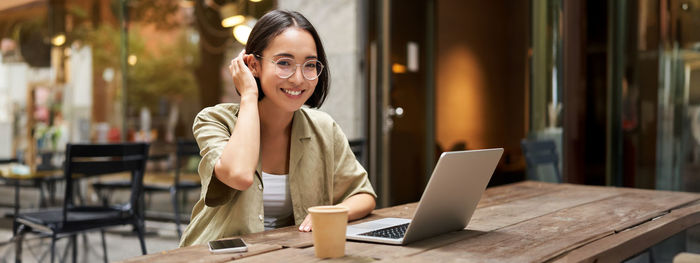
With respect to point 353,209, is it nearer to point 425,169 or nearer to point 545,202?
point 545,202

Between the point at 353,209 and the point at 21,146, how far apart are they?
7.68 meters

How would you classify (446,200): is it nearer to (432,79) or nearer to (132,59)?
(432,79)

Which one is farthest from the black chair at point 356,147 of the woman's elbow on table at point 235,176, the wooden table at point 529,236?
the woman's elbow on table at point 235,176

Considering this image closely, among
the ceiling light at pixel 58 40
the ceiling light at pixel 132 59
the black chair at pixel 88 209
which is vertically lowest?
the black chair at pixel 88 209

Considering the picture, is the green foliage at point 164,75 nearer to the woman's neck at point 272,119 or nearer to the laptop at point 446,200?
the woman's neck at point 272,119

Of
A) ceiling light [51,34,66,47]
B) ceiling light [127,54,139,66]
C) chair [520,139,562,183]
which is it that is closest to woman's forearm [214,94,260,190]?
chair [520,139,562,183]

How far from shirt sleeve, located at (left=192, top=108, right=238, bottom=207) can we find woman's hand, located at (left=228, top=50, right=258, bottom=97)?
12 cm

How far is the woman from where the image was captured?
1.77 metres

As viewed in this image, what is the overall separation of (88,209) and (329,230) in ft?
9.61

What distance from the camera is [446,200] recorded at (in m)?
1.49

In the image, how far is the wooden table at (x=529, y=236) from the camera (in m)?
1.35

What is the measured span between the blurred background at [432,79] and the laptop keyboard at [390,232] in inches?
78.4

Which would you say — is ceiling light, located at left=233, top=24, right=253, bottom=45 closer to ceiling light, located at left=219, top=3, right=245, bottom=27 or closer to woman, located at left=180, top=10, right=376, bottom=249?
ceiling light, located at left=219, top=3, right=245, bottom=27

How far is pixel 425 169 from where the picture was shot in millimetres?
5570
